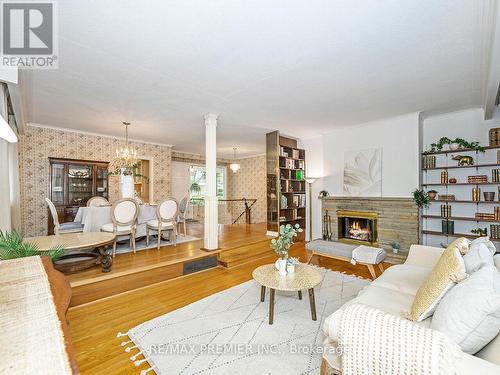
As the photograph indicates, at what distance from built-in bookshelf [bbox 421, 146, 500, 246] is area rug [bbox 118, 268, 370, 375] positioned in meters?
2.81

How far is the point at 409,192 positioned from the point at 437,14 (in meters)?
3.32

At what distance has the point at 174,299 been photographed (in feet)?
9.43

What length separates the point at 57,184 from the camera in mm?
5117

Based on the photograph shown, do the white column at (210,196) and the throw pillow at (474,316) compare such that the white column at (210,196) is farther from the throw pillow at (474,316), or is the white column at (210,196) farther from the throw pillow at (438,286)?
the throw pillow at (474,316)

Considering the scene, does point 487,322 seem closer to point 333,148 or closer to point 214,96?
point 214,96

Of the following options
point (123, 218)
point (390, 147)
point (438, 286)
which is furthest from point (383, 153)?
point (123, 218)

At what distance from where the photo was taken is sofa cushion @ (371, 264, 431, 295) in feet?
6.82

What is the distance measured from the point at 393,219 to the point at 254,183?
5.08 m

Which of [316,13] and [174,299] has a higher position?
[316,13]

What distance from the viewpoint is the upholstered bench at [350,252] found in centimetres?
323

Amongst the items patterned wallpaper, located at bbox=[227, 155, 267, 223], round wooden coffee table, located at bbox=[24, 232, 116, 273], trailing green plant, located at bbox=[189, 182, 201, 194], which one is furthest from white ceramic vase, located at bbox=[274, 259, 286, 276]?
trailing green plant, located at bbox=[189, 182, 201, 194]

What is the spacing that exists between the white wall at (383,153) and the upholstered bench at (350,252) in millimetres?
1818

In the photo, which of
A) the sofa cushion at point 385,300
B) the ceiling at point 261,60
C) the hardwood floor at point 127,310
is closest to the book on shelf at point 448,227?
the hardwood floor at point 127,310

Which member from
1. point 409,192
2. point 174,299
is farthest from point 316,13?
point 409,192
